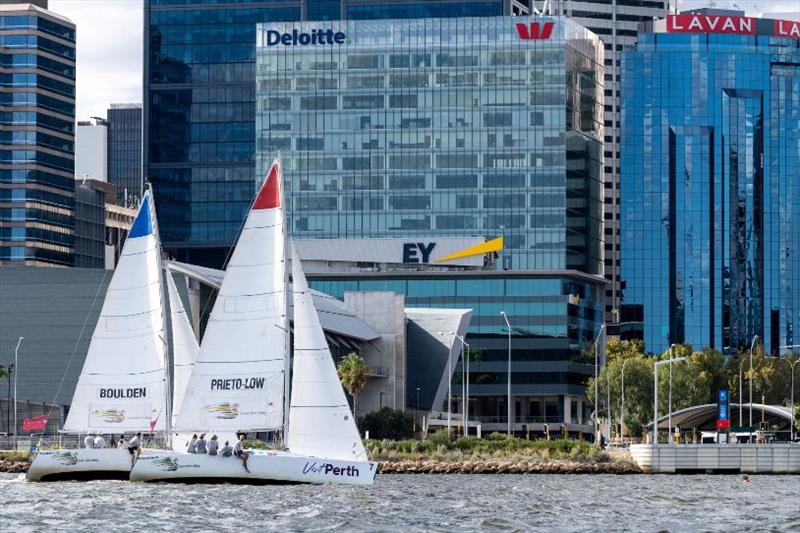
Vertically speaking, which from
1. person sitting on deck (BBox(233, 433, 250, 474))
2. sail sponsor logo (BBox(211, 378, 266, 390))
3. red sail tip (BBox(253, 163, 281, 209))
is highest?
red sail tip (BBox(253, 163, 281, 209))

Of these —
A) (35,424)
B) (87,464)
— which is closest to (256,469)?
(87,464)

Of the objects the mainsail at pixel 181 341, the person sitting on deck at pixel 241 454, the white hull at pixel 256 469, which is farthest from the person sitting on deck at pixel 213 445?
the mainsail at pixel 181 341

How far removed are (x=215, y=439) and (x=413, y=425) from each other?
105 metres

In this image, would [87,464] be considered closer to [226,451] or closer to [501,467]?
[226,451]

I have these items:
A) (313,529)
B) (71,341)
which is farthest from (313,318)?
(71,341)

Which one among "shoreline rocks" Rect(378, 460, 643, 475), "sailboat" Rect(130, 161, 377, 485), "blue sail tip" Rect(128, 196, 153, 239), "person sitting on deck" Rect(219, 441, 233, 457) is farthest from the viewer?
"shoreline rocks" Rect(378, 460, 643, 475)

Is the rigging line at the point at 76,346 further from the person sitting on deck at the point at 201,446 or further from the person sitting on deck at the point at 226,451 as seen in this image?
the person sitting on deck at the point at 226,451

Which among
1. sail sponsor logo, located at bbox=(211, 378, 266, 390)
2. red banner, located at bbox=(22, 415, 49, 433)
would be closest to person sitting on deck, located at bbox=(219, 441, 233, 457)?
sail sponsor logo, located at bbox=(211, 378, 266, 390)

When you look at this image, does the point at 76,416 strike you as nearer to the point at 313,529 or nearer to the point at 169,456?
the point at 169,456

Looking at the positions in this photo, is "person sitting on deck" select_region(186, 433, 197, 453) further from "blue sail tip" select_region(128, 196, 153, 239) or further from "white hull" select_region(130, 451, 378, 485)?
"blue sail tip" select_region(128, 196, 153, 239)

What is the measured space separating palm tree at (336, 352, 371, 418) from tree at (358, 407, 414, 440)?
7.85 feet

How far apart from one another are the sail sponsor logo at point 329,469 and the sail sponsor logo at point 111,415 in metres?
12.1

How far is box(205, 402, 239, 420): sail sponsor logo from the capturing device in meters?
93.3

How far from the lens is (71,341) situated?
19388cm
